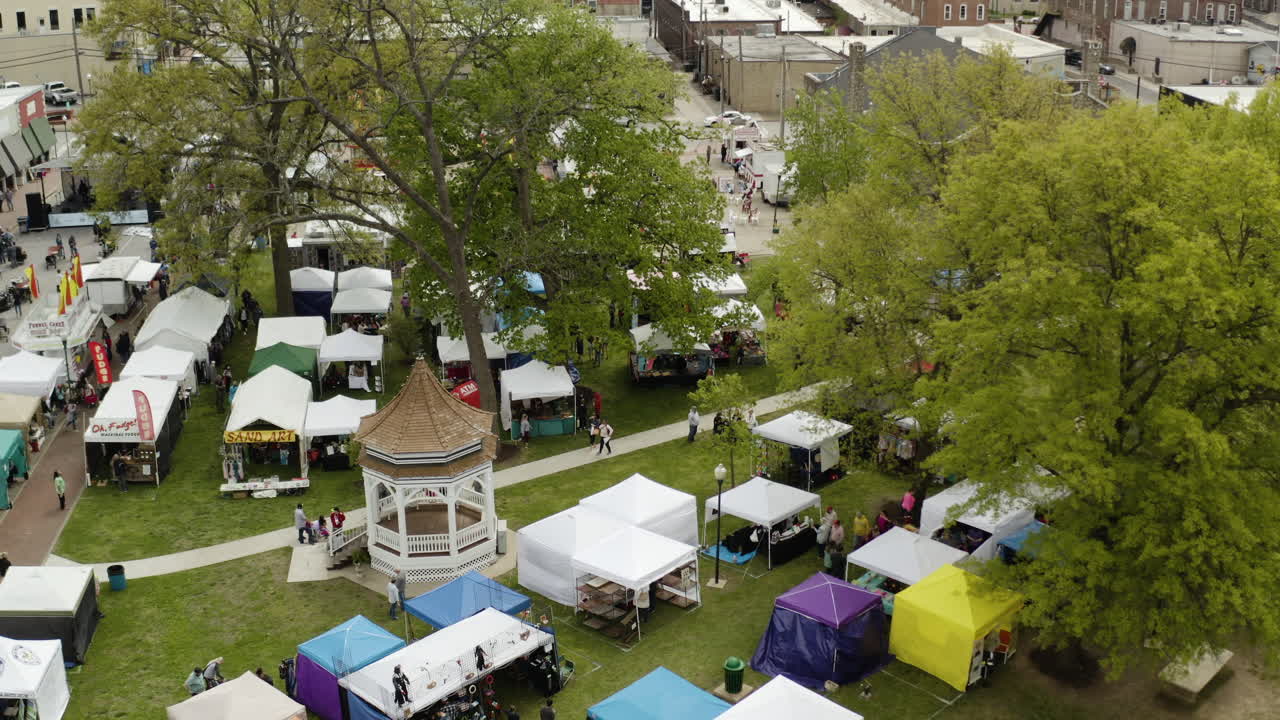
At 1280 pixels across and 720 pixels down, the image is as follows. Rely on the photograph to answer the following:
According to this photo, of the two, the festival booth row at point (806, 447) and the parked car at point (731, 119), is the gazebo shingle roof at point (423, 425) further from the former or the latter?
the parked car at point (731, 119)

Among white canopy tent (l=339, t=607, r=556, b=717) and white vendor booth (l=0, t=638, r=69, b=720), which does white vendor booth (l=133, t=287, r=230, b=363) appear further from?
white canopy tent (l=339, t=607, r=556, b=717)

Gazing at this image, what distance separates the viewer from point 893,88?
37.8 metres

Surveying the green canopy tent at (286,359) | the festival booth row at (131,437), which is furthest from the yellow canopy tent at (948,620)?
the green canopy tent at (286,359)

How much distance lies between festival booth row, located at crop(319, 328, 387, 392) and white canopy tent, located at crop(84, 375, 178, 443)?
563cm

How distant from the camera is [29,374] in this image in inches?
1585

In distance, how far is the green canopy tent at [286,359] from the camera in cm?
4225

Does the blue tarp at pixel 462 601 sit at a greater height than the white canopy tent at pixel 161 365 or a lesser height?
lesser

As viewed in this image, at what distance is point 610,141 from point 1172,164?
20898 mm

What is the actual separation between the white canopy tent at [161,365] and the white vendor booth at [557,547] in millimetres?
16469

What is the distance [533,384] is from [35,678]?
60.1 ft

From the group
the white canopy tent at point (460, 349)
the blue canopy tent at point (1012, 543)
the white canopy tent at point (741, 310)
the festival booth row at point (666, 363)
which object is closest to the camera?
the blue canopy tent at point (1012, 543)

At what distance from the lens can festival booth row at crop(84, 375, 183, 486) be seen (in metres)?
36.4

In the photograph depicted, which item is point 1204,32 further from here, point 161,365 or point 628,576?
point 628,576

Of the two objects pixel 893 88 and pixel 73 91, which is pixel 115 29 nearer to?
pixel 893 88
